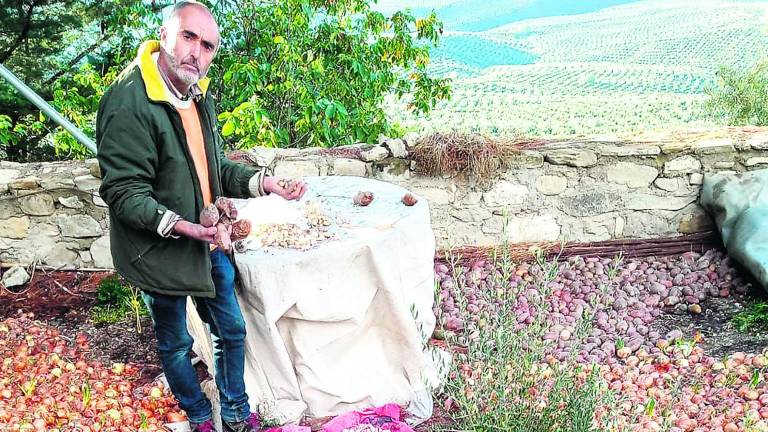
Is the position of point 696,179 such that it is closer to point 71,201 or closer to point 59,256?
point 71,201

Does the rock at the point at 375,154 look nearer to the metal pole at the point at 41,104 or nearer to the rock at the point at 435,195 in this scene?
the rock at the point at 435,195

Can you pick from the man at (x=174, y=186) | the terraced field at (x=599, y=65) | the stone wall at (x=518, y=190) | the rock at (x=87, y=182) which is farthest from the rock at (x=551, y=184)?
the rock at (x=87, y=182)

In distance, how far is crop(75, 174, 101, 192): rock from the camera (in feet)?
13.2

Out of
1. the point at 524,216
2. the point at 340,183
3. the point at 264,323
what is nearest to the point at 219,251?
the point at 264,323

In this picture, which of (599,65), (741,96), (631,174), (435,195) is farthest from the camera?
(599,65)

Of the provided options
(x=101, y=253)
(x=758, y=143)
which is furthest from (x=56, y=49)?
(x=758, y=143)

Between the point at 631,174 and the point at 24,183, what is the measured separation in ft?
11.6

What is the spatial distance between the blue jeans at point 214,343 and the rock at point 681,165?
117 inches

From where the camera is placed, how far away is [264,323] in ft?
9.01

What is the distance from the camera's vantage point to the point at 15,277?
13.2ft

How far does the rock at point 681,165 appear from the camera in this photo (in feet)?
14.6

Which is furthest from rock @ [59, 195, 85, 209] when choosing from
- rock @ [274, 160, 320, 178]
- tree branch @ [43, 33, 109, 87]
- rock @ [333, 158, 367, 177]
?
tree branch @ [43, 33, 109, 87]

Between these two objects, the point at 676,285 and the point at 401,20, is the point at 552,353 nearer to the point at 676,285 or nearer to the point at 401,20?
the point at 676,285

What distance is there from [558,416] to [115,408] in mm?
1795
